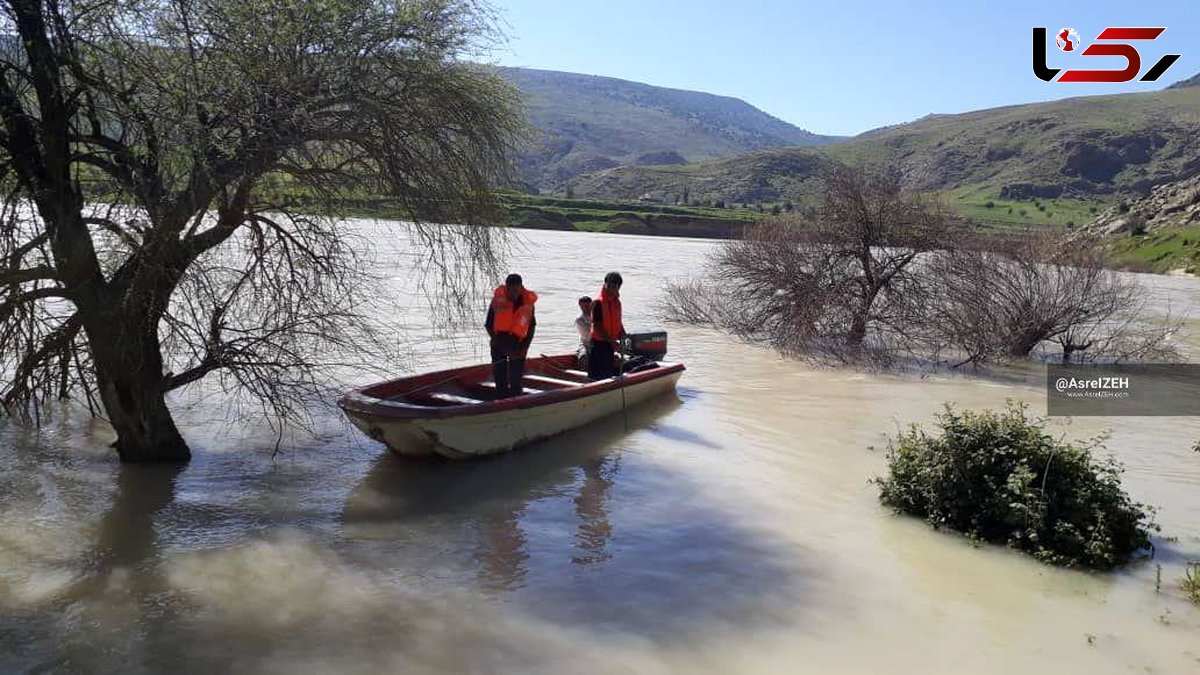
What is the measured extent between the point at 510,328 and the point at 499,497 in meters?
2.31

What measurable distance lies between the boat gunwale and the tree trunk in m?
1.73

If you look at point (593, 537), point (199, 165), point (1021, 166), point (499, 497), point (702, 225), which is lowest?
point (593, 537)

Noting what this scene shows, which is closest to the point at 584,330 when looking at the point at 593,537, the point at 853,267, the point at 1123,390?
the point at 593,537

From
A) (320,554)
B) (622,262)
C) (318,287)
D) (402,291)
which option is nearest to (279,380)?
(318,287)

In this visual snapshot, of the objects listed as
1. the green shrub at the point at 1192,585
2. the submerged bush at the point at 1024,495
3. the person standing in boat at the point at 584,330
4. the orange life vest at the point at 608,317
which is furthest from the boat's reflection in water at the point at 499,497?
the green shrub at the point at 1192,585

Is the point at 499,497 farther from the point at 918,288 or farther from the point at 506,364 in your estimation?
the point at 918,288

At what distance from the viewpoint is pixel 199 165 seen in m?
7.66

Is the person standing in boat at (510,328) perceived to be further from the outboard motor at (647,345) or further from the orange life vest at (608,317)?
the outboard motor at (647,345)

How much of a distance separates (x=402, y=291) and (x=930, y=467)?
1948cm

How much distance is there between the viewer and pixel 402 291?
85.1ft

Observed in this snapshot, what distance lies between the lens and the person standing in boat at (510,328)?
10680mm

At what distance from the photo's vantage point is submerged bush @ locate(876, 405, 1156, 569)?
777 cm

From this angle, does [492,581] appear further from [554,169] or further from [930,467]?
[554,169]

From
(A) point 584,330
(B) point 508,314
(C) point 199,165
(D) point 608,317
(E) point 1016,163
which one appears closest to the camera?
(C) point 199,165
